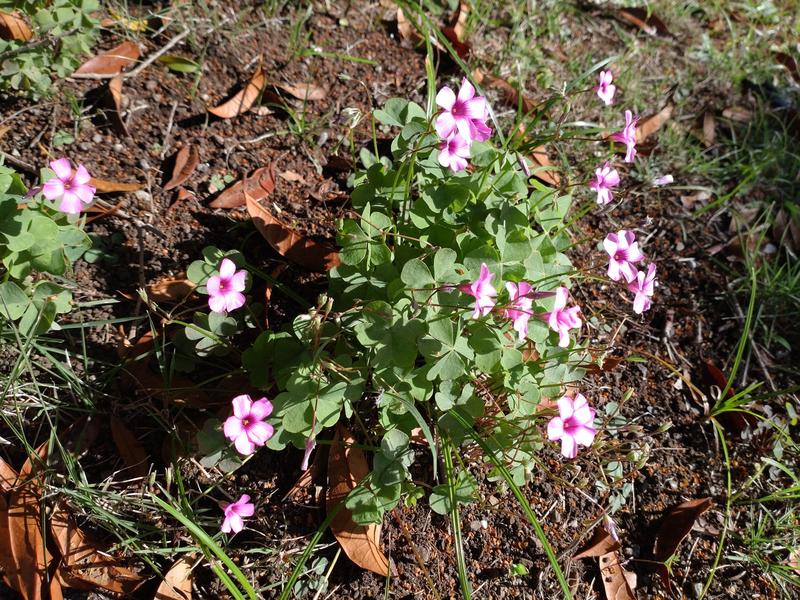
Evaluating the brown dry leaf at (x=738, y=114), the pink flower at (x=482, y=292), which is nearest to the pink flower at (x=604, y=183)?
the pink flower at (x=482, y=292)

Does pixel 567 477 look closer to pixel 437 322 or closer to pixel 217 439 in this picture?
pixel 437 322

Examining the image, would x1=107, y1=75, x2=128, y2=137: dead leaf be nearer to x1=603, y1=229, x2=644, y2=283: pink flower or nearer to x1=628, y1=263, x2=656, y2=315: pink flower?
x1=603, y1=229, x2=644, y2=283: pink flower

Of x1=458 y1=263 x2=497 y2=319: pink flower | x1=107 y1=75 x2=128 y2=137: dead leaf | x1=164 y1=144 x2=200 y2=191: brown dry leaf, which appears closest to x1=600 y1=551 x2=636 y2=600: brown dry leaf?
x1=458 y1=263 x2=497 y2=319: pink flower

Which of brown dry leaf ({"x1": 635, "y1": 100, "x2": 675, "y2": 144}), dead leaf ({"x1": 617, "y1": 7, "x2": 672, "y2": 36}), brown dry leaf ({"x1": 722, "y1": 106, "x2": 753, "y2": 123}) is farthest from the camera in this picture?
dead leaf ({"x1": 617, "y1": 7, "x2": 672, "y2": 36})

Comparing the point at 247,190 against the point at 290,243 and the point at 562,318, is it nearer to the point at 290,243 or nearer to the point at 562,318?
the point at 290,243

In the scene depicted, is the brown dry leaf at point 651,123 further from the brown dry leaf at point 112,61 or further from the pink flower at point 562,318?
the brown dry leaf at point 112,61

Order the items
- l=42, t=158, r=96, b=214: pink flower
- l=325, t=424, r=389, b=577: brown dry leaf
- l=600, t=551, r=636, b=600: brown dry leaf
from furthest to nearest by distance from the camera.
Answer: l=600, t=551, r=636, b=600: brown dry leaf < l=325, t=424, r=389, b=577: brown dry leaf < l=42, t=158, r=96, b=214: pink flower

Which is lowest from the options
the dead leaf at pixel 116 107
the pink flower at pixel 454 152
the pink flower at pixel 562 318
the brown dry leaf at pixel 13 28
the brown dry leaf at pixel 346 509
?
the brown dry leaf at pixel 346 509
